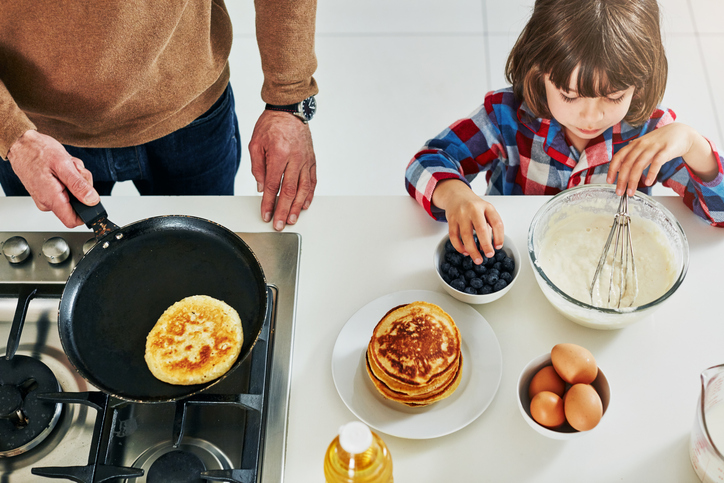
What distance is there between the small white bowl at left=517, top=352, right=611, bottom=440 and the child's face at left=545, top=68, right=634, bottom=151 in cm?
53

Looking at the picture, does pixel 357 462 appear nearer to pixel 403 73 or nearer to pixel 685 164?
pixel 685 164

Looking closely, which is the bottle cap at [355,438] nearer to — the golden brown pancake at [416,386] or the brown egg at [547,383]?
the golden brown pancake at [416,386]

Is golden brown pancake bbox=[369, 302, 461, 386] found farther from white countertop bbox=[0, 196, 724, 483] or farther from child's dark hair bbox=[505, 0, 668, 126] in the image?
child's dark hair bbox=[505, 0, 668, 126]

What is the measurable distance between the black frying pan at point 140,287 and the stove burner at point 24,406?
91 mm

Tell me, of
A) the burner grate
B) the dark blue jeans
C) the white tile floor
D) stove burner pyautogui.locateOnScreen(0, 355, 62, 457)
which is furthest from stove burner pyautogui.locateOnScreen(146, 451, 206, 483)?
the white tile floor

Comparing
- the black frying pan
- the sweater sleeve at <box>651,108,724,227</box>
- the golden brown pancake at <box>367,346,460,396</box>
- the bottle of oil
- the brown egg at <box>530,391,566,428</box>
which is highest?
the sweater sleeve at <box>651,108,724,227</box>

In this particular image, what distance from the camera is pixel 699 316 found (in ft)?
3.19

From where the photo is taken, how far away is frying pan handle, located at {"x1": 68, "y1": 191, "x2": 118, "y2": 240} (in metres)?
0.99

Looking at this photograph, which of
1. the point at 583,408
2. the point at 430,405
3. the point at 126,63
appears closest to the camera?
the point at 583,408

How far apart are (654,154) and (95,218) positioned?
1046 mm

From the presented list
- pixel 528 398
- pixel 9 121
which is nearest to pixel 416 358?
pixel 528 398

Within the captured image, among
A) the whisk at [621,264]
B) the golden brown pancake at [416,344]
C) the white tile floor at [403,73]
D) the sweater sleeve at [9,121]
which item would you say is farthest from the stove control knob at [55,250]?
the white tile floor at [403,73]

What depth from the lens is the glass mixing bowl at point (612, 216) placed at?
87 centimetres

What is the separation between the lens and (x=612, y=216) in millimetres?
1054
